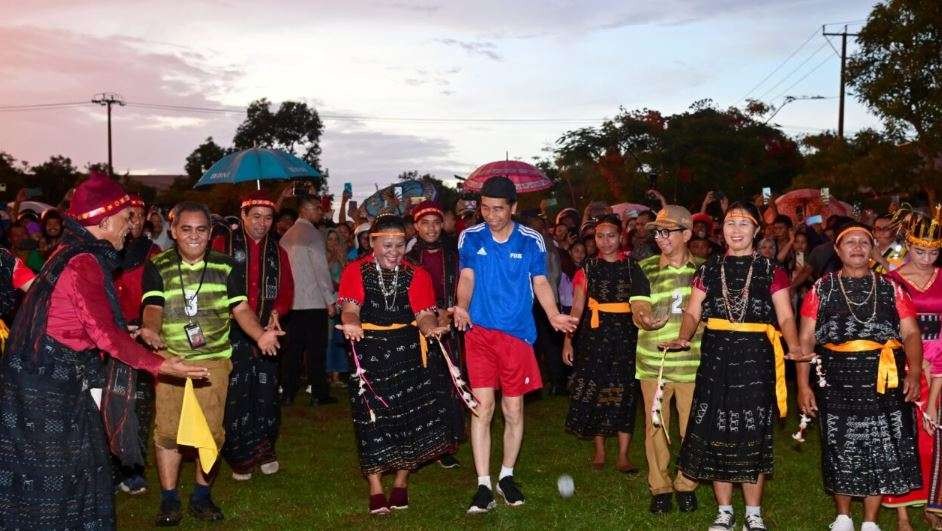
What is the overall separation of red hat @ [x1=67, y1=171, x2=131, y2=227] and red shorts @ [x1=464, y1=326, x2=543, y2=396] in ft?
10.5

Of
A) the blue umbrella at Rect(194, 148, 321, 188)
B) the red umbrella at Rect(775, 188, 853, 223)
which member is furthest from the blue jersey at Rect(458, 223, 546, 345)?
the red umbrella at Rect(775, 188, 853, 223)

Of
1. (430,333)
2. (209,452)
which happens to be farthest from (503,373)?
(209,452)

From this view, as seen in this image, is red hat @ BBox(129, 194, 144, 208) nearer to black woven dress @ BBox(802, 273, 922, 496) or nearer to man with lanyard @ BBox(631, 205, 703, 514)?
man with lanyard @ BBox(631, 205, 703, 514)

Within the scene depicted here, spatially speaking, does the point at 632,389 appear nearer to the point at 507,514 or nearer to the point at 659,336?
the point at 659,336

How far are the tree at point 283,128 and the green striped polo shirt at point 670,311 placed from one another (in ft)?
223

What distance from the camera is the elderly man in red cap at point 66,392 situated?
17.5ft

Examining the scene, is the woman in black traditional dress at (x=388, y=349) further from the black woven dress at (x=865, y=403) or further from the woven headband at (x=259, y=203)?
the black woven dress at (x=865, y=403)

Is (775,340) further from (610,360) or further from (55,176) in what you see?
(55,176)

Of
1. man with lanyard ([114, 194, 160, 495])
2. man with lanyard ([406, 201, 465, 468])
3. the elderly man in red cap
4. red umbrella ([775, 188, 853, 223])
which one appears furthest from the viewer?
red umbrella ([775, 188, 853, 223])

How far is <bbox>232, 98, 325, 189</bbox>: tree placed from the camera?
76.6 metres

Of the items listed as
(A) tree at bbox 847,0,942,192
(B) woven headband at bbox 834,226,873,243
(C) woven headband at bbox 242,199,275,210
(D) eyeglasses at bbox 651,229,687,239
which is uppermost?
(A) tree at bbox 847,0,942,192

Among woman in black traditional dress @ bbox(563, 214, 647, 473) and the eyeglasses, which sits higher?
the eyeglasses

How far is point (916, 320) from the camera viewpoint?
23.6 ft

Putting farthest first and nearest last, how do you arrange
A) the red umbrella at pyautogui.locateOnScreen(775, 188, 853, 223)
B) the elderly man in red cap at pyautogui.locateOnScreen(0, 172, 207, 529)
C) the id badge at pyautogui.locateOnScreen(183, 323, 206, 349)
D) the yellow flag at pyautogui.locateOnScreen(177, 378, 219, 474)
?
the red umbrella at pyautogui.locateOnScreen(775, 188, 853, 223)
the id badge at pyautogui.locateOnScreen(183, 323, 206, 349)
the yellow flag at pyautogui.locateOnScreen(177, 378, 219, 474)
the elderly man in red cap at pyautogui.locateOnScreen(0, 172, 207, 529)
